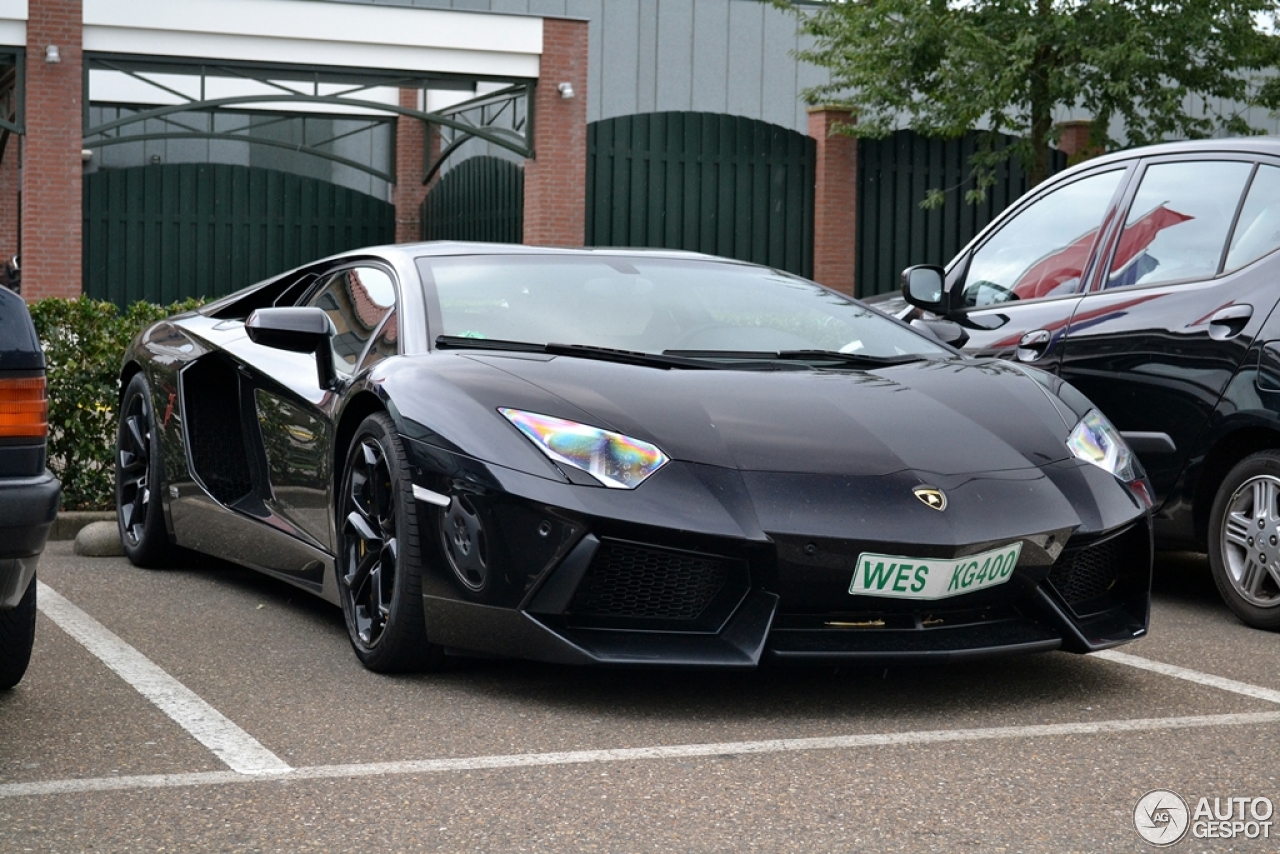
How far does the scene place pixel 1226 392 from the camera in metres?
5.57

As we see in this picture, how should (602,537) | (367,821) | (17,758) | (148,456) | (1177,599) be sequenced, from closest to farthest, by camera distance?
(367,821), (17,758), (602,537), (1177,599), (148,456)

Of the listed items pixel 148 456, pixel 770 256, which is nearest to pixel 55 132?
pixel 770 256

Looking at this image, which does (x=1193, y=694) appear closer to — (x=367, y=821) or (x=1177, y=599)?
(x=1177, y=599)

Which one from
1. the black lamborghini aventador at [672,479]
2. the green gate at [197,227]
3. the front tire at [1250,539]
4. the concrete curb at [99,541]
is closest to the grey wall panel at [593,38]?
the green gate at [197,227]

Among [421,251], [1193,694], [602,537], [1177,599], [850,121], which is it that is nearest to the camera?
[602,537]

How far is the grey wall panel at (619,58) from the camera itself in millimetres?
27281

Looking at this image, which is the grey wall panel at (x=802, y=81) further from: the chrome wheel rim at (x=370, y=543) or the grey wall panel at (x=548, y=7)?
the chrome wheel rim at (x=370, y=543)

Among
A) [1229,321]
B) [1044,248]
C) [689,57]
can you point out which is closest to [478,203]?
[689,57]

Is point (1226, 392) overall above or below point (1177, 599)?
above

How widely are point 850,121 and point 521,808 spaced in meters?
18.4

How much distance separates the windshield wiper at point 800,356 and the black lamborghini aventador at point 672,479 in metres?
0.02

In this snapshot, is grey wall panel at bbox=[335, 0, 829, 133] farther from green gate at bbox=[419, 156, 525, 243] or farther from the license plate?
the license plate

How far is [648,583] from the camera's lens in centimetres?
405

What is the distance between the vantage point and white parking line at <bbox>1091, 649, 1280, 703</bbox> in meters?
4.51
